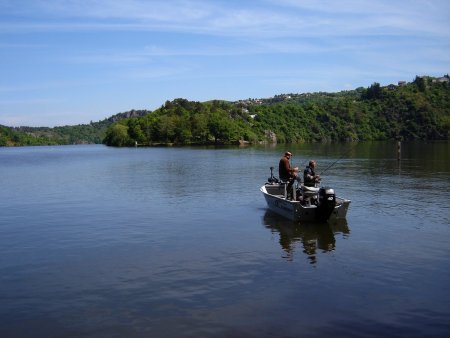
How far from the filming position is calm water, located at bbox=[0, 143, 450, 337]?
33.5 feet

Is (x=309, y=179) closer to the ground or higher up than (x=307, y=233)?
higher up

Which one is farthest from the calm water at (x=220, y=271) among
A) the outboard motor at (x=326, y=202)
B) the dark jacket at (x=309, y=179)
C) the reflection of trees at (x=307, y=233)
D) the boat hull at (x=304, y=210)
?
the dark jacket at (x=309, y=179)

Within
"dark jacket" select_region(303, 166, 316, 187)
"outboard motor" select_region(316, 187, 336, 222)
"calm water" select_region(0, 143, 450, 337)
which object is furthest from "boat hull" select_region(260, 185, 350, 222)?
"dark jacket" select_region(303, 166, 316, 187)

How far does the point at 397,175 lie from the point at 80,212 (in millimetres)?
29801

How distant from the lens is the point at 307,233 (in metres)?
19.2

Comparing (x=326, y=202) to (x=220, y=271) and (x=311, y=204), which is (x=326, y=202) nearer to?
(x=311, y=204)

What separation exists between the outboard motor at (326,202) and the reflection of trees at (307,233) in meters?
0.69

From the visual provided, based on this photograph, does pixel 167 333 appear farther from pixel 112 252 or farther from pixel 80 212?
pixel 80 212

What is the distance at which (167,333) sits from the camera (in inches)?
385

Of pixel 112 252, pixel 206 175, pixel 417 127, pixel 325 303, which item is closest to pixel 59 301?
pixel 112 252

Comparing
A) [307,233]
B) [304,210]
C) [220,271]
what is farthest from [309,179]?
[220,271]

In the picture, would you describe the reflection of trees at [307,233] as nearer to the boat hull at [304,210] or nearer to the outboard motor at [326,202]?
the boat hull at [304,210]

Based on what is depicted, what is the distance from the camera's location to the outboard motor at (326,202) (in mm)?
19281

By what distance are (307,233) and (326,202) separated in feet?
5.11
